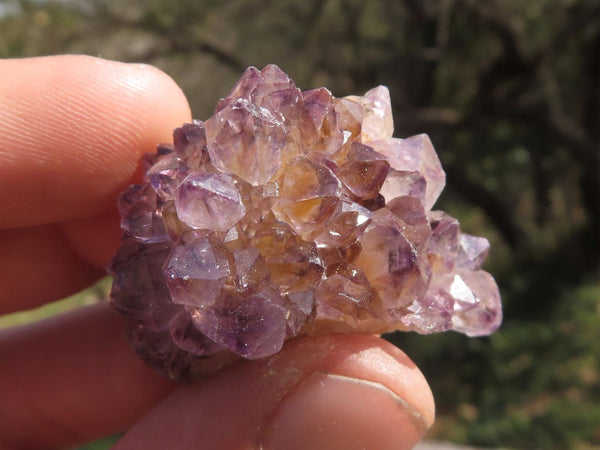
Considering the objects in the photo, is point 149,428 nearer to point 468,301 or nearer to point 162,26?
point 468,301

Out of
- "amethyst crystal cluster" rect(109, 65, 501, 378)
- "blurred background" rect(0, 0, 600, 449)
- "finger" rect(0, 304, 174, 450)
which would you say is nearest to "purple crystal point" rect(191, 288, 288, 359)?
"amethyst crystal cluster" rect(109, 65, 501, 378)

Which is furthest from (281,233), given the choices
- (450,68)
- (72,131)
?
(450,68)

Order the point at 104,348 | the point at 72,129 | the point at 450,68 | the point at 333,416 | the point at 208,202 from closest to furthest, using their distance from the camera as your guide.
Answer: the point at 208,202 < the point at 333,416 < the point at 72,129 < the point at 104,348 < the point at 450,68

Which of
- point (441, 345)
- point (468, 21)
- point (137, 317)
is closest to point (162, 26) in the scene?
point (468, 21)

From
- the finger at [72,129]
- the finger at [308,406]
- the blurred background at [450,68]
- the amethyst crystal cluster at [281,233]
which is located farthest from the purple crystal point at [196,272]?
the blurred background at [450,68]

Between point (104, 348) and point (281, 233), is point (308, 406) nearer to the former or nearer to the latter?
point (281, 233)

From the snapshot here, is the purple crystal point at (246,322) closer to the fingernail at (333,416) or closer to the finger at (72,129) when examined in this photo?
the fingernail at (333,416)
